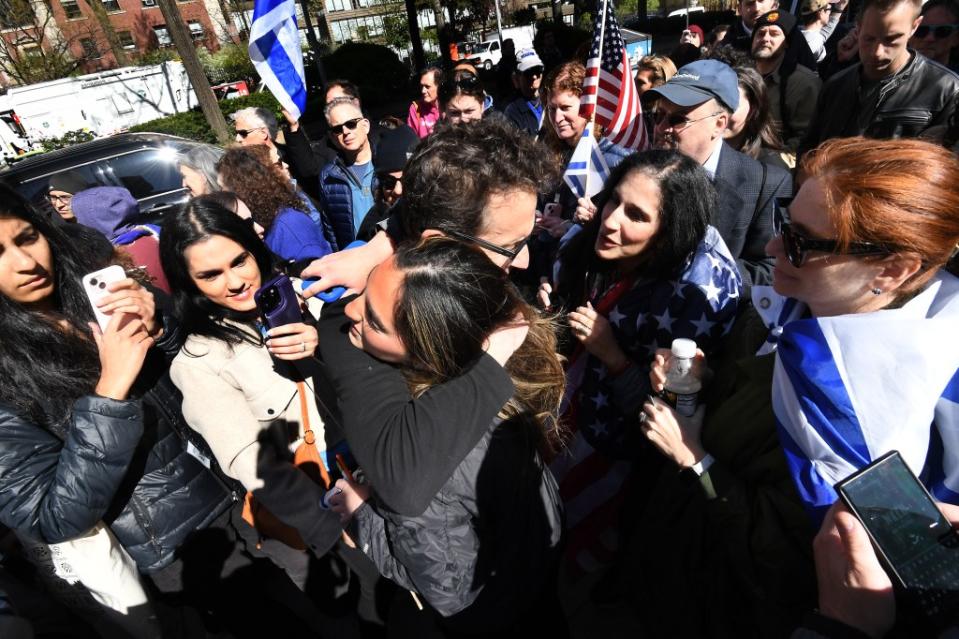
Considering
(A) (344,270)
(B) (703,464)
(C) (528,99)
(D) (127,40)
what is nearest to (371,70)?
(C) (528,99)

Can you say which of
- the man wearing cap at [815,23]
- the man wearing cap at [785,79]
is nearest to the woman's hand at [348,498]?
the man wearing cap at [785,79]

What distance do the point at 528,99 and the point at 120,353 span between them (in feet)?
18.1

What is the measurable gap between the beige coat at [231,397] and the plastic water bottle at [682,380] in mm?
1318

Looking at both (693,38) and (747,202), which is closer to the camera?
(747,202)

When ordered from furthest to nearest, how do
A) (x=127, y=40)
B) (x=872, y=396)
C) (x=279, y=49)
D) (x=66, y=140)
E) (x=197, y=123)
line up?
1. (x=127, y=40)
2. (x=197, y=123)
3. (x=66, y=140)
4. (x=279, y=49)
5. (x=872, y=396)

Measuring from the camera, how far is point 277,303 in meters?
1.69

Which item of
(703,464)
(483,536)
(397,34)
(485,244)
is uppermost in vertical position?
(485,244)

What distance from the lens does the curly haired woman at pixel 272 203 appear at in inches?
127

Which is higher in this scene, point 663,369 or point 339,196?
point 663,369

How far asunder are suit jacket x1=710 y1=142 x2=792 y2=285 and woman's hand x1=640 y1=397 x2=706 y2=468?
1322 mm

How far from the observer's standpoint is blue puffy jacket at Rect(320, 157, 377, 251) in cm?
→ 405

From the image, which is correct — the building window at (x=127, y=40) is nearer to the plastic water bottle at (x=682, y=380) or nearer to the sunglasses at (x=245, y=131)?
the sunglasses at (x=245, y=131)

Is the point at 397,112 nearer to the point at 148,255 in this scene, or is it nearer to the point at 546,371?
the point at 148,255

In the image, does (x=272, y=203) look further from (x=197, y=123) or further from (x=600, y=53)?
(x=197, y=123)
